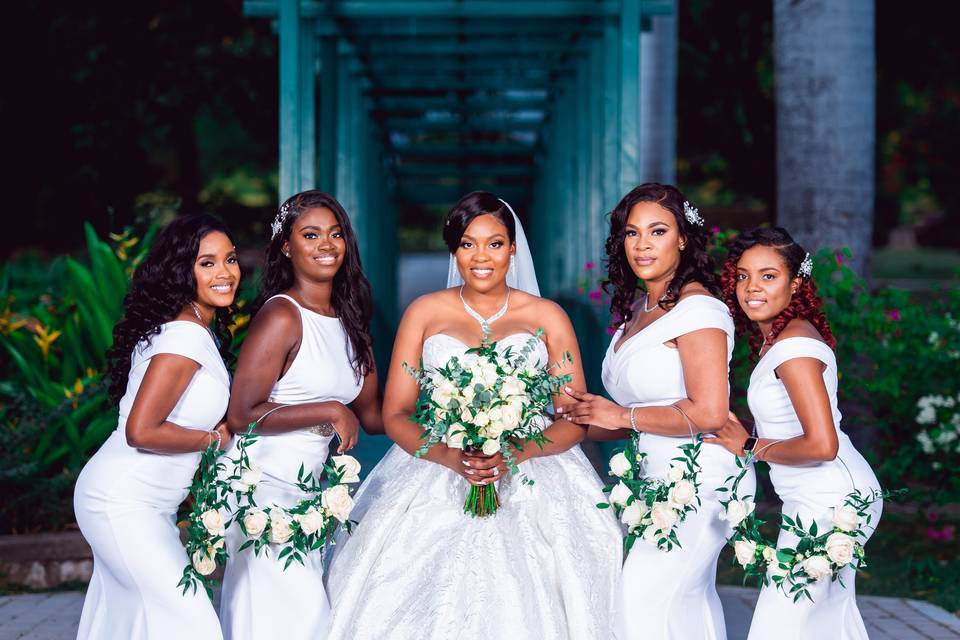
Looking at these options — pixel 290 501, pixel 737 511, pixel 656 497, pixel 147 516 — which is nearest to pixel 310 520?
pixel 290 501

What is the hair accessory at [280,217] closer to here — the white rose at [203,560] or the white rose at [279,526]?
the white rose at [279,526]

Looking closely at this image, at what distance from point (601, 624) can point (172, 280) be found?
2.01 metres

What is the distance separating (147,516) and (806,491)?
232 cm

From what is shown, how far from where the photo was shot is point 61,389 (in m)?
7.20

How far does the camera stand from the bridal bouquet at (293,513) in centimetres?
383

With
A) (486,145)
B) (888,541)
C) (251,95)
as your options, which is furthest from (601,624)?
(486,145)

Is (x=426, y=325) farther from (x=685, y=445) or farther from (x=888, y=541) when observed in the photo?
(x=888, y=541)

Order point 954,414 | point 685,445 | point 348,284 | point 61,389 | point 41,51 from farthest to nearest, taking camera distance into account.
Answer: point 41,51 → point 61,389 → point 954,414 → point 348,284 → point 685,445

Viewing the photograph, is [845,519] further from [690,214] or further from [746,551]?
[690,214]

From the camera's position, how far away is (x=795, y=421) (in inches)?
155

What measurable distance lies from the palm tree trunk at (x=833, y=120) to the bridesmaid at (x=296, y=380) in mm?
4699

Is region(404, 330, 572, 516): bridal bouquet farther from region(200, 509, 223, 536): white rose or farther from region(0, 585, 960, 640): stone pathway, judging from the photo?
region(0, 585, 960, 640): stone pathway

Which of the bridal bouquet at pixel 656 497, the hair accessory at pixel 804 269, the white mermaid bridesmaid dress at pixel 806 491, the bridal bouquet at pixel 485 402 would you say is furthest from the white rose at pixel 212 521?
the hair accessory at pixel 804 269

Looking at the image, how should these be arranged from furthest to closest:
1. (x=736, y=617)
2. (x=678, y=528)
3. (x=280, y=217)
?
A: (x=736, y=617) < (x=280, y=217) < (x=678, y=528)
